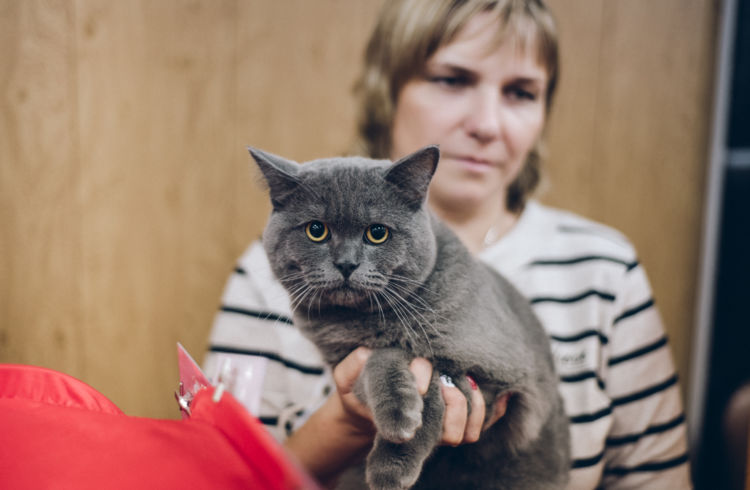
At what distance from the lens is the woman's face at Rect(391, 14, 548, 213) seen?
728mm

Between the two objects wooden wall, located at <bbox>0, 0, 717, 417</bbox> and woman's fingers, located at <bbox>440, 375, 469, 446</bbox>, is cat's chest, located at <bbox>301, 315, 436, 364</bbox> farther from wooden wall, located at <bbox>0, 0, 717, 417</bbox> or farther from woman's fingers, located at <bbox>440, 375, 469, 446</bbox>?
wooden wall, located at <bbox>0, 0, 717, 417</bbox>

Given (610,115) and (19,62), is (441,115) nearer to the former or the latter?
(19,62)

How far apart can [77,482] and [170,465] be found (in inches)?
2.3

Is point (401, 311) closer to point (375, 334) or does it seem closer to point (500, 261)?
point (375, 334)

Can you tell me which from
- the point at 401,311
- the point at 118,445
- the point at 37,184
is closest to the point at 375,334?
the point at 401,311

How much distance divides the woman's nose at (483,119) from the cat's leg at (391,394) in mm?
340

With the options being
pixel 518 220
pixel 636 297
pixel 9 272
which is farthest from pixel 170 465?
pixel 636 297

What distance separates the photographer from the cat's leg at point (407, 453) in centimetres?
48

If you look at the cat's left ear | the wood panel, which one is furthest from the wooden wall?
the cat's left ear

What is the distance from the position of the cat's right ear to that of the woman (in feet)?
0.58

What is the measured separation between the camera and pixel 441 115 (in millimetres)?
752

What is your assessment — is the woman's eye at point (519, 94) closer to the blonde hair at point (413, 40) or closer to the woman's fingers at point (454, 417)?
the blonde hair at point (413, 40)

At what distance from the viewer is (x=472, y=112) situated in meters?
0.71

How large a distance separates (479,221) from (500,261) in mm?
116
